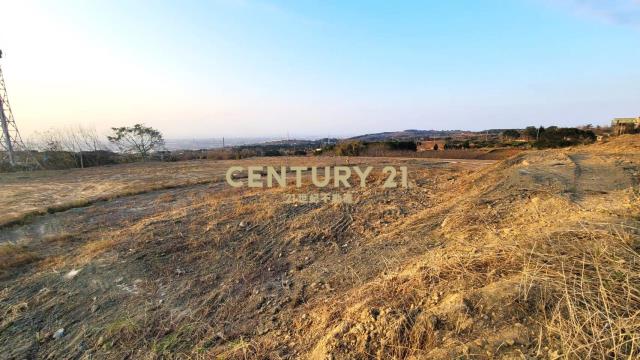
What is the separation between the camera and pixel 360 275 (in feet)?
12.0

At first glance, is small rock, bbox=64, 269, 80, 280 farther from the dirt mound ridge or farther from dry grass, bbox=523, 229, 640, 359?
dry grass, bbox=523, 229, 640, 359

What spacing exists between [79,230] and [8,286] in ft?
9.01

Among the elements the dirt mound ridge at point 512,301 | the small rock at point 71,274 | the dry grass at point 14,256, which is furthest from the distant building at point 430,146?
the small rock at point 71,274

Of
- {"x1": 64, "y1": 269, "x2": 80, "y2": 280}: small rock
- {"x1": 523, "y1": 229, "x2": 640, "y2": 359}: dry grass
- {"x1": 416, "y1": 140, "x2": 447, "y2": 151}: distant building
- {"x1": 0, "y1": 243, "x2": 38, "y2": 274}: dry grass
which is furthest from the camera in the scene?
{"x1": 416, "y1": 140, "x2": 447, "y2": 151}: distant building

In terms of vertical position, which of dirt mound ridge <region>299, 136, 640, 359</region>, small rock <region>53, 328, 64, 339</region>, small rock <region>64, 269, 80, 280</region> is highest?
dirt mound ridge <region>299, 136, 640, 359</region>

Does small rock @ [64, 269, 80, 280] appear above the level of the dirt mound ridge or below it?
below

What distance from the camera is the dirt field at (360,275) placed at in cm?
192

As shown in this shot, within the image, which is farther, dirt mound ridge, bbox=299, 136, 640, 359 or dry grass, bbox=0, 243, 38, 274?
dry grass, bbox=0, 243, 38, 274

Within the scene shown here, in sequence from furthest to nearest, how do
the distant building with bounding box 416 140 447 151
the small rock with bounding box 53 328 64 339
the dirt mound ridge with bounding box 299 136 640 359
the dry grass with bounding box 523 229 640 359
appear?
1. the distant building with bounding box 416 140 447 151
2. the small rock with bounding box 53 328 64 339
3. the dirt mound ridge with bounding box 299 136 640 359
4. the dry grass with bounding box 523 229 640 359

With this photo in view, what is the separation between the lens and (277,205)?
6.96m

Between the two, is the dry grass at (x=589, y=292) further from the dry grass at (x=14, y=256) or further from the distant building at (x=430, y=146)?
the distant building at (x=430, y=146)

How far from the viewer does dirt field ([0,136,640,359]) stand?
1924mm

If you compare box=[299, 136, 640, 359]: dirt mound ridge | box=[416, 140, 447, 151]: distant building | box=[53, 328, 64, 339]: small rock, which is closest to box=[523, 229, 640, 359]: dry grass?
box=[299, 136, 640, 359]: dirt mound ridge

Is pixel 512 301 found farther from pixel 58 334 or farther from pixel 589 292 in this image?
pixel 58 334
